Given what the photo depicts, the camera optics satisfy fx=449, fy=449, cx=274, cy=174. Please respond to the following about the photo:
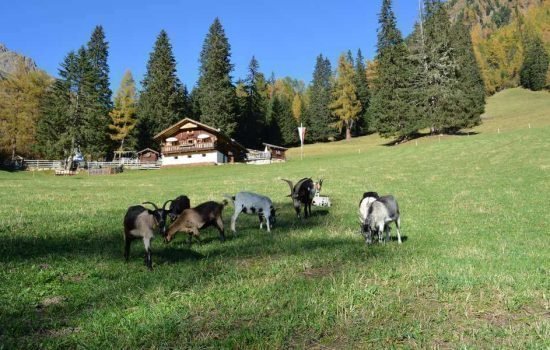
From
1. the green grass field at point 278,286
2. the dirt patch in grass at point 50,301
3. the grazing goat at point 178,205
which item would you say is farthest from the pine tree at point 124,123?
the dirt patch in grass at point 50,301

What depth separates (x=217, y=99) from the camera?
8706cm

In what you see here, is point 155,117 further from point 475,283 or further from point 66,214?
point 475,283

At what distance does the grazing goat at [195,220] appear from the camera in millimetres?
11320

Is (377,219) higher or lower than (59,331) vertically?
higher

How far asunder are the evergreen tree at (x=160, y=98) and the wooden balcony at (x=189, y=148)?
10945mm

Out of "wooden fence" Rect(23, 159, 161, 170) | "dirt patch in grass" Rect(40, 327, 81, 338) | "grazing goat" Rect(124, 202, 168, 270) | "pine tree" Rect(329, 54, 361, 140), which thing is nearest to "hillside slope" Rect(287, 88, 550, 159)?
"pine tree" Rect(329, 54, 361, 140)

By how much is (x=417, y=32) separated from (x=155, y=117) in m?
52.3

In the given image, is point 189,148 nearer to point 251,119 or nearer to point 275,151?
point 275,151

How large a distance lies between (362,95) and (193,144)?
202 ft

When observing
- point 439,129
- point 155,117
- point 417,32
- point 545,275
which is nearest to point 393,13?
point 417,32

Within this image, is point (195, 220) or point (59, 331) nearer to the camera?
point (59, 331)

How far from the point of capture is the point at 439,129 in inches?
2862

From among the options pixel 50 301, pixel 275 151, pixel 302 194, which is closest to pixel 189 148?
pixel 275 151

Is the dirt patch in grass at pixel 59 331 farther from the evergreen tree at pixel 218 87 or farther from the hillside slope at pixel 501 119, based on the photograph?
the evergreen tree at pixel 218 87
